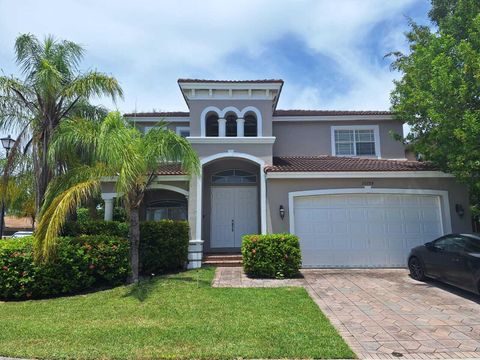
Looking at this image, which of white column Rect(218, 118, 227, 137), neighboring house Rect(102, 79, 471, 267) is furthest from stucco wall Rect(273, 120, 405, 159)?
white column Rect(218, 118, 227, 137)

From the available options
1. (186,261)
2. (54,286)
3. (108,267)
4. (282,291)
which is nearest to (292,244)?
(282,291)

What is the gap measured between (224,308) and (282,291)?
6.62 feet

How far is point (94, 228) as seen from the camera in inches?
408

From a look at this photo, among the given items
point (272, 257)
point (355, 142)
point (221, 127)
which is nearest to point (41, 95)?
point (221, 127)

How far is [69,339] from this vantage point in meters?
5.46

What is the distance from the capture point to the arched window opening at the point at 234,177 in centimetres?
1413

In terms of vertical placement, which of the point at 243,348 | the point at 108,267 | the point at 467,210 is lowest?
the point at 243,348

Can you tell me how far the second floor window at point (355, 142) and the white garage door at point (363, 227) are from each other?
387 centimetres

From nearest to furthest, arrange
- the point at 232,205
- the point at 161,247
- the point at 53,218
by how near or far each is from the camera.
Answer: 1. the point at 53,218
2. the point at 161,247
3. the point at 232,205

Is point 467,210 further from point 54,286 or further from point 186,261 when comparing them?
point 54,286

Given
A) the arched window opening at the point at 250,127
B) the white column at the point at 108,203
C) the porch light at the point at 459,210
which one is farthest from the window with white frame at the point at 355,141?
the white column at the point at 108,203

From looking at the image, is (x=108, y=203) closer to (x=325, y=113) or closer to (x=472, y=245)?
(x=325, y=113)

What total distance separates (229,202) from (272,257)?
419cm

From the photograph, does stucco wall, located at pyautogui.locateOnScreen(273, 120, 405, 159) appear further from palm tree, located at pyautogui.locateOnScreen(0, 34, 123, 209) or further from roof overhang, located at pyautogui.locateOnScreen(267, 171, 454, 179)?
palm tree, located at pyautogui.locateOnScreen(0, 34, 123, 209)
